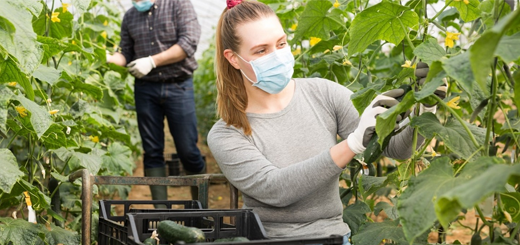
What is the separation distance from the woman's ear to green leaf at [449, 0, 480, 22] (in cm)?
74

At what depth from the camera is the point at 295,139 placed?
2096 mm

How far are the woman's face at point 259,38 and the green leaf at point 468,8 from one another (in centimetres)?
55

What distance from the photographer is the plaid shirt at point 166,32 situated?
14.1 feet

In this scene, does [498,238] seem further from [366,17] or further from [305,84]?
[305,84]

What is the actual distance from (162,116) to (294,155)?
253cm

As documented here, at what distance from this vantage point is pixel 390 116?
1.37m

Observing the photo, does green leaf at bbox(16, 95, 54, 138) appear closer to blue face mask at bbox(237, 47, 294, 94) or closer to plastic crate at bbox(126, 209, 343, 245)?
plastic crate at bbox(126, 209, 343, 245)

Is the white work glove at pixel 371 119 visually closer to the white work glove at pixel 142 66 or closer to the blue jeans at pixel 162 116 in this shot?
the white work glove at pixel 142 66

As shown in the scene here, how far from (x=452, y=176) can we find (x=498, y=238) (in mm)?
533

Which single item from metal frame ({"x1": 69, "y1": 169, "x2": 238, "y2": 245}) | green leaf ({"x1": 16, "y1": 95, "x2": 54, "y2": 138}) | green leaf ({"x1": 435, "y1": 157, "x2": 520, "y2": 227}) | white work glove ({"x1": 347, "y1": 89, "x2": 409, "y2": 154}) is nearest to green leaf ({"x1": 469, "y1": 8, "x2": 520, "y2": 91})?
green leaf ({"x1": 435, "y1": 157, "x2": 520, "y2": 227})

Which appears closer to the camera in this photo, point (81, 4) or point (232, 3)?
point (232, 3)

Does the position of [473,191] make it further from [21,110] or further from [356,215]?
[21,110]

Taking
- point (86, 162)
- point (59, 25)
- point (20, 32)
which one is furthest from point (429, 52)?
point (59, 25)

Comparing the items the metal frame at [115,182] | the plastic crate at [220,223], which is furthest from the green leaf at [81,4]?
the plastic crate at [220,223]
